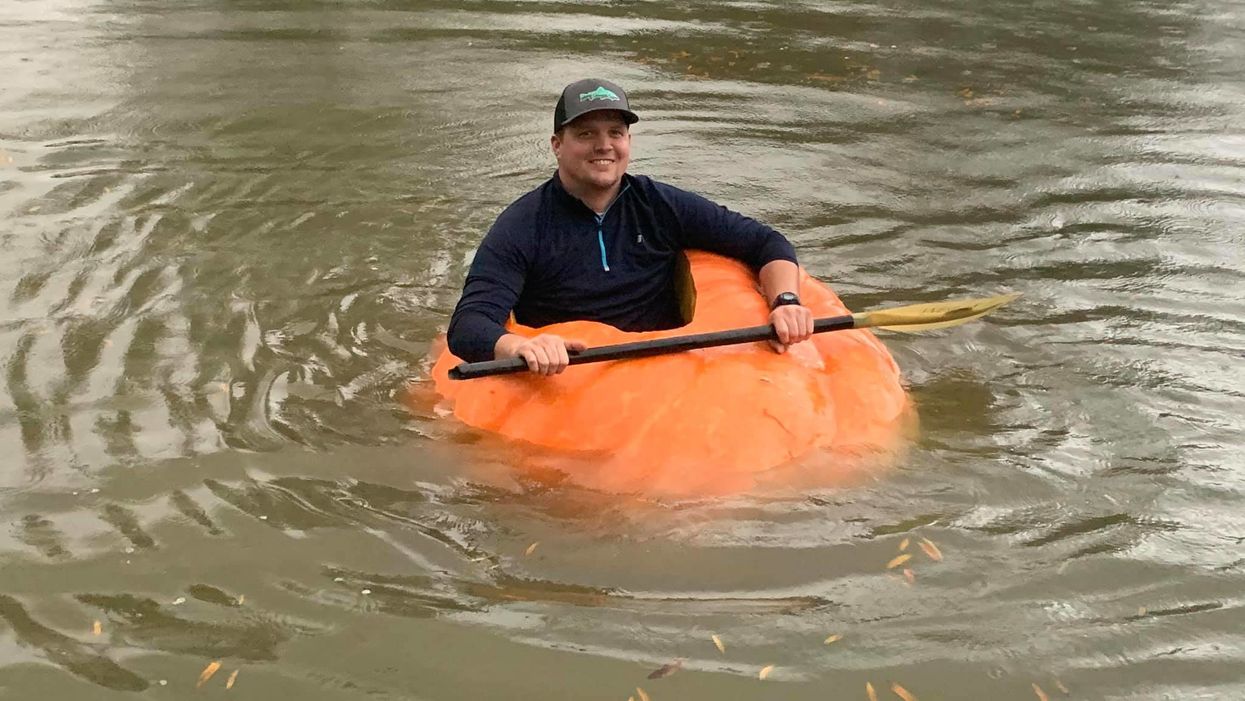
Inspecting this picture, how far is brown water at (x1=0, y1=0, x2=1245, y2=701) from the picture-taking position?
9.80ft

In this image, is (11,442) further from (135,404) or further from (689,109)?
(689,109)

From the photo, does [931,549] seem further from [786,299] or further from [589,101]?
[589,101]

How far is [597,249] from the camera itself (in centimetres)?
413

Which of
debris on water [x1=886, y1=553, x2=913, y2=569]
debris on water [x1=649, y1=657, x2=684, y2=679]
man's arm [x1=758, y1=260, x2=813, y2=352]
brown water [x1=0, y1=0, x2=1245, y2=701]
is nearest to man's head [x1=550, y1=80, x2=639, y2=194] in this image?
man's arm [x1=758, y1=260, x2=813, y2=352]

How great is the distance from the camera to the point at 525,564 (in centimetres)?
337

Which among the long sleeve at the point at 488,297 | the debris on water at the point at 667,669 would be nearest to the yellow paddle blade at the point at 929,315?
the long sleeve at the point at 488,297

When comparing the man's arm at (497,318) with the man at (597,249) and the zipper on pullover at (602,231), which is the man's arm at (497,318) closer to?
the man at (597,249)

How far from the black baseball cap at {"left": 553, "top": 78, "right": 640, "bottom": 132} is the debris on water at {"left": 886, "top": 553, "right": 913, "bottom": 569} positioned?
172 centimetres

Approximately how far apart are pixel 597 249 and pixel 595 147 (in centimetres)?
40

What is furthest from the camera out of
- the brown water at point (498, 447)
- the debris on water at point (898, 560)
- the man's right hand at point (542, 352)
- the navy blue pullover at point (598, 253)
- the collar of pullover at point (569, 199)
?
the collar of pullover at point (569, 199)

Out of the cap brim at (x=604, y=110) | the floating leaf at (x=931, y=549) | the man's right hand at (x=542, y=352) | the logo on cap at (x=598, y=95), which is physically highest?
the logo on cap at (x=598, y=95)

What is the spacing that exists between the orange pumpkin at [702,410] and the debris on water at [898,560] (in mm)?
374

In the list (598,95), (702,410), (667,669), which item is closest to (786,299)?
(702,410)

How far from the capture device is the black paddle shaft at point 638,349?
3.61 meters
